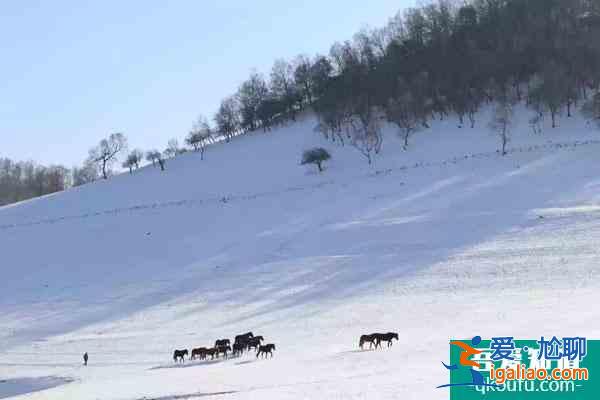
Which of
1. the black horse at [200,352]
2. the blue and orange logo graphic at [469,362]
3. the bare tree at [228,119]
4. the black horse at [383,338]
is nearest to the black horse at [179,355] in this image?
the black horse at [200,352]

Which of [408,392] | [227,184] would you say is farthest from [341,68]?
[408,392]

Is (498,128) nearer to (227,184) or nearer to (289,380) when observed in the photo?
(227,184)

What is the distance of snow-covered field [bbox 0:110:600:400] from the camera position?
2323 cm

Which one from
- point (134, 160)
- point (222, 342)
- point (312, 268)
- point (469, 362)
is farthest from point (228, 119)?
point (469, 362)

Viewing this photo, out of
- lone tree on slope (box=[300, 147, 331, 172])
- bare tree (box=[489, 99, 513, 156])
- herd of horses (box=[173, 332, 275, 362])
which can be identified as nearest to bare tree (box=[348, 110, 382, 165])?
lone tree on slope (box=[300, 147, 331, 172])

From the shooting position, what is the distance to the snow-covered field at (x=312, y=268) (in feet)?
76.2

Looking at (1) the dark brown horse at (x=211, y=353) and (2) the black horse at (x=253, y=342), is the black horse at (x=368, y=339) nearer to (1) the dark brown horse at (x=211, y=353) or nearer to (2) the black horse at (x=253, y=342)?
(2) the black horse at (x=253, y=342)

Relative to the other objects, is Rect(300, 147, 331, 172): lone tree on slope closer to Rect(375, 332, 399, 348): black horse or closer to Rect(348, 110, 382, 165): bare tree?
Rect(348, 110, 382, 165): bare tree

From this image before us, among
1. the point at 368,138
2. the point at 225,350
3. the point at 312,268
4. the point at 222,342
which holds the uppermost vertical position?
the point at 368,138

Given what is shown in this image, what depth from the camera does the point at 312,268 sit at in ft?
147

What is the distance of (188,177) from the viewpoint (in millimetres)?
89375

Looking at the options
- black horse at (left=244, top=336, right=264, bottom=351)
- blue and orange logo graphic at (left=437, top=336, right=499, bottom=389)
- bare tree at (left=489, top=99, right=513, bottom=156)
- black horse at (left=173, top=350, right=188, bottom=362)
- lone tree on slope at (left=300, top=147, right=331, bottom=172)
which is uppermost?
bare tree at (left=489, top=99, right=513, bottom=156)

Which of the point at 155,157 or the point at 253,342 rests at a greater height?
the point at 155,157

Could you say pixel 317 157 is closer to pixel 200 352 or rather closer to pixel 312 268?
pixel 312 268
